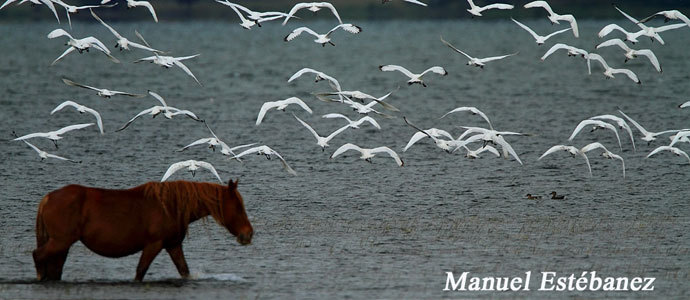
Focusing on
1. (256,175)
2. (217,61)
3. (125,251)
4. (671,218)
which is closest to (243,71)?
(217,61)

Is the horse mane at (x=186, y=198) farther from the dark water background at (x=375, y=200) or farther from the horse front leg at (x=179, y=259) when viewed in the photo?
the dark water background at (x=375, y=200)

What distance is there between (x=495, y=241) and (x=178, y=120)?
2746 centimetres

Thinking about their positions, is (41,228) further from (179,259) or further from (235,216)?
(235,216)

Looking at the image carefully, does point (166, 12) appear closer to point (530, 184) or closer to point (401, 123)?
point (401, 123)

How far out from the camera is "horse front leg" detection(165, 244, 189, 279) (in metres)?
17.1

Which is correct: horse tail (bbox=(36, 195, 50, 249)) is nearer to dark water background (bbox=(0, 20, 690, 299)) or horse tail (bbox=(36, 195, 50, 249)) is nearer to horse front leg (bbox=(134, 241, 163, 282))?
dark water background (bbox=(0, 20, 690, 299))

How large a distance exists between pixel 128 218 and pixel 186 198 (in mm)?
833

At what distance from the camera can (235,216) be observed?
16.9m

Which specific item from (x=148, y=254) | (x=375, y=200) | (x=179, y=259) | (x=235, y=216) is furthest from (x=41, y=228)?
(x=375, y=200)

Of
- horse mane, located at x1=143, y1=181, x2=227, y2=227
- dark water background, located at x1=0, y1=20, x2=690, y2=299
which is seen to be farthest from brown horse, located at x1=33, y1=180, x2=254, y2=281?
dark water background, located at x1=0, y1=20, x2=690, y2=299

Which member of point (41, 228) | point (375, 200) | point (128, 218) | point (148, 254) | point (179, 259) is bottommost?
point (375, 200)

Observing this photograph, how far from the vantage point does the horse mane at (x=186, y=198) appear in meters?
16.8

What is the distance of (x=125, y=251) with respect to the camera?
16.7 meters

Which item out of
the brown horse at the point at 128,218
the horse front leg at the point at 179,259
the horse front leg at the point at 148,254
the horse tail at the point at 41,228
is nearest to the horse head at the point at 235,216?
the brown horse at the point at 128,218
